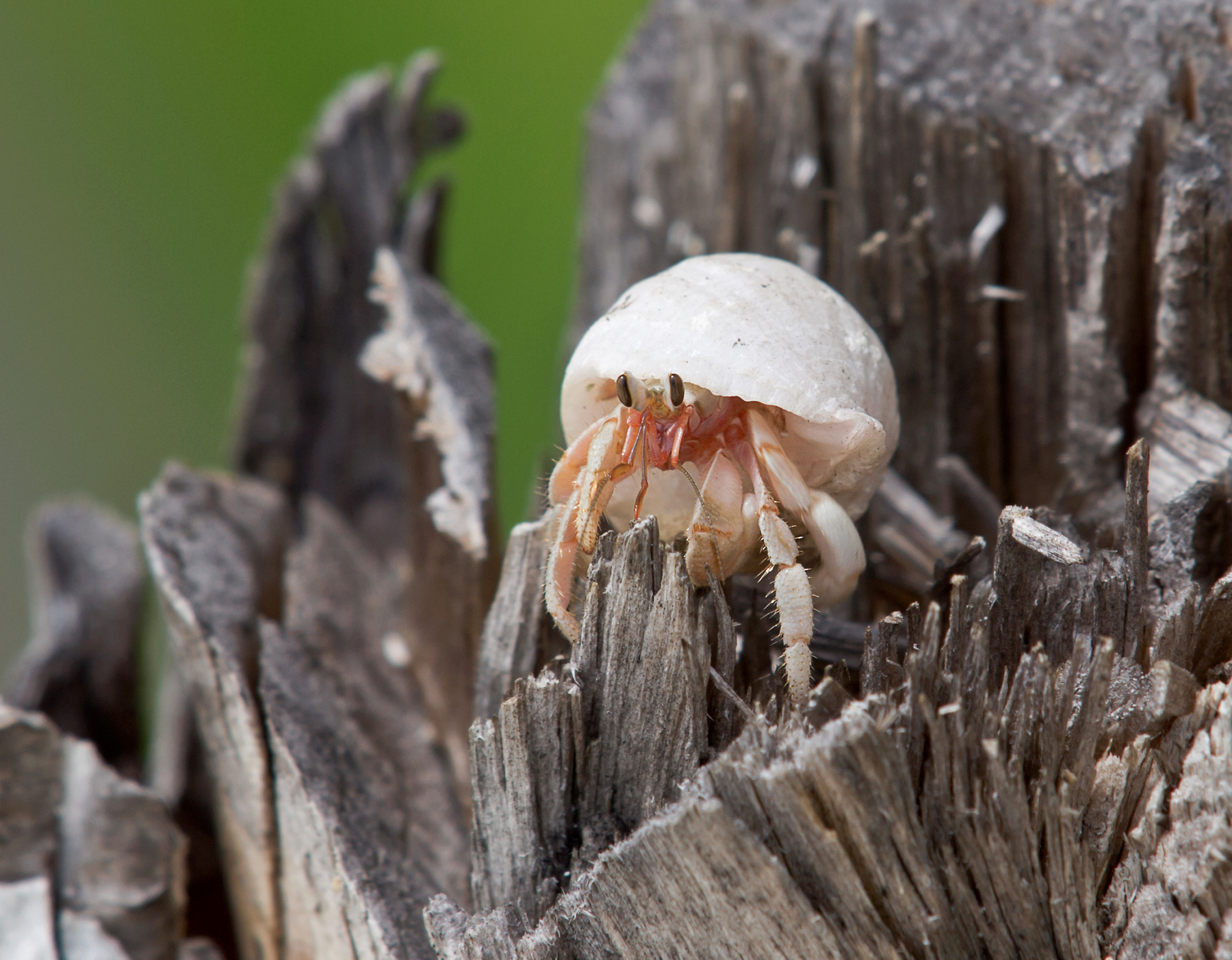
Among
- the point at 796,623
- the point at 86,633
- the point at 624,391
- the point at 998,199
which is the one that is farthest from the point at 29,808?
the point at 998,199

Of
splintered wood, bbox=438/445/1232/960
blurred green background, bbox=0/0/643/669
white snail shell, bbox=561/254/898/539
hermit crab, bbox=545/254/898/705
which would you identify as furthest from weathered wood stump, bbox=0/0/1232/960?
blurred green background, bbox=0/0/643/669

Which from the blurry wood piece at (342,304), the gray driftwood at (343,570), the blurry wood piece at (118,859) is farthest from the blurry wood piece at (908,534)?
the blurry wood piece at (118,859)

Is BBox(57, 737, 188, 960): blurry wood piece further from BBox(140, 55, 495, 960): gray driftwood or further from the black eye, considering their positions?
the black eye

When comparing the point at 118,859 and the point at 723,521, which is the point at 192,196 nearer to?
the point at 118,859

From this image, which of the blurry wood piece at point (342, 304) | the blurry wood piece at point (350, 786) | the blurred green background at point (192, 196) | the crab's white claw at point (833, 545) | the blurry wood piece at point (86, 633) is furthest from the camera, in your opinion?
the blurred green background at point (192, 196)

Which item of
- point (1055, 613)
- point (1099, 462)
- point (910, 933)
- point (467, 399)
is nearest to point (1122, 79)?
point (1099, 462)

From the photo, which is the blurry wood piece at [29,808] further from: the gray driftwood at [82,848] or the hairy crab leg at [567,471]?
the hairy crab leg at [567,471]
